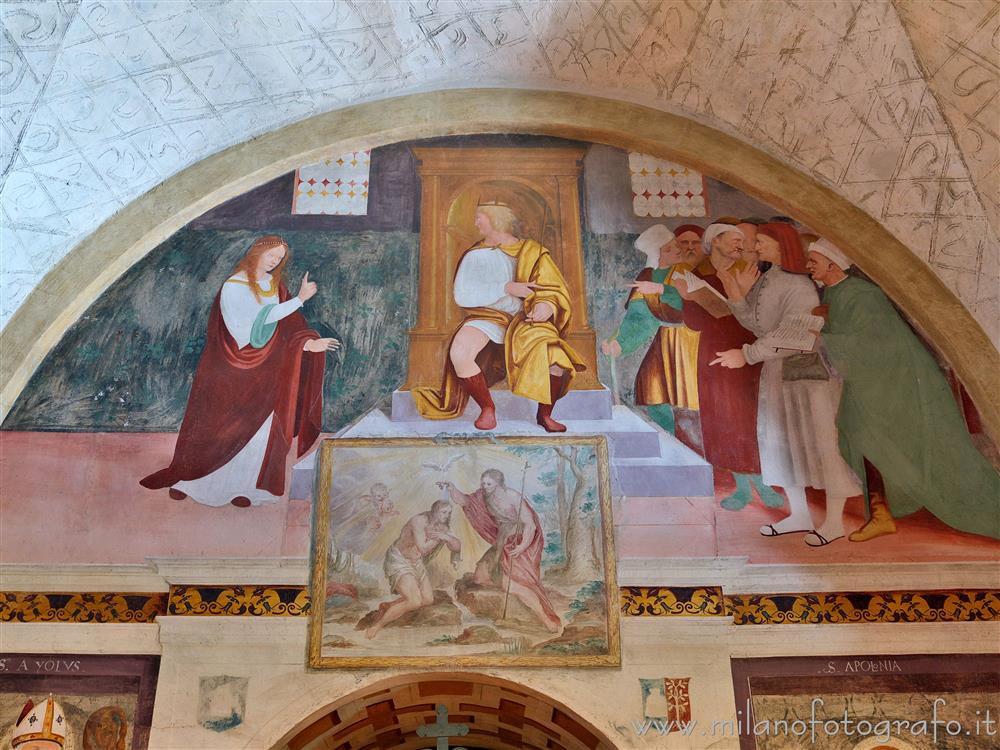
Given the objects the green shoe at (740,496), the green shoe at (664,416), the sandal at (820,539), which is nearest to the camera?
the sandal at (820,539)

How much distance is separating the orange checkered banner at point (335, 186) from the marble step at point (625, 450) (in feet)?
5.92

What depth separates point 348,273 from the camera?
824cm

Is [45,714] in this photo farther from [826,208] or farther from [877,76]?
[877,76]

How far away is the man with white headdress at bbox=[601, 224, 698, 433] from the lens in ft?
25.3

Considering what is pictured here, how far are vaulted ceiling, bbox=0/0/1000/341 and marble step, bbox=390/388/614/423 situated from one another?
98.8 inches

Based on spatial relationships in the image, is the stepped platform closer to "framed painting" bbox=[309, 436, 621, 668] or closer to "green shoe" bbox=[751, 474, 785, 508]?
"framed painting" bbox=[309, 436, 621, 668]

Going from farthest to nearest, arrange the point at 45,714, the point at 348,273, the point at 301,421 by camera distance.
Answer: the point at 348,273
the point at 301,421
the point at 45,714

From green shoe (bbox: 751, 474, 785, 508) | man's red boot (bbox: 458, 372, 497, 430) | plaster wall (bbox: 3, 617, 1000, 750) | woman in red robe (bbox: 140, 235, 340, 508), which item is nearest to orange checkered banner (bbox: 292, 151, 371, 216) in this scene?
woman in red robe (bbox: 140, 235, 340, 508)

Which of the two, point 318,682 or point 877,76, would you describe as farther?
point 877,76

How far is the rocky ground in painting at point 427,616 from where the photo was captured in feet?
22.5

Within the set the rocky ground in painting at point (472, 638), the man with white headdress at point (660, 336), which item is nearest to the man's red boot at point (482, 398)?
the man with white headdress at point (660, 336)

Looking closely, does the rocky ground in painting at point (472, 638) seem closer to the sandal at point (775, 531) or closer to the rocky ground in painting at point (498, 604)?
the rocky ground in painting at point (498, 604)

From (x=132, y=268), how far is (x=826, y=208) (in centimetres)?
511

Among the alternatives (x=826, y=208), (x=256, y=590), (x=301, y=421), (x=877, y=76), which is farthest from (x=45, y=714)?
(x=877, y=76)
